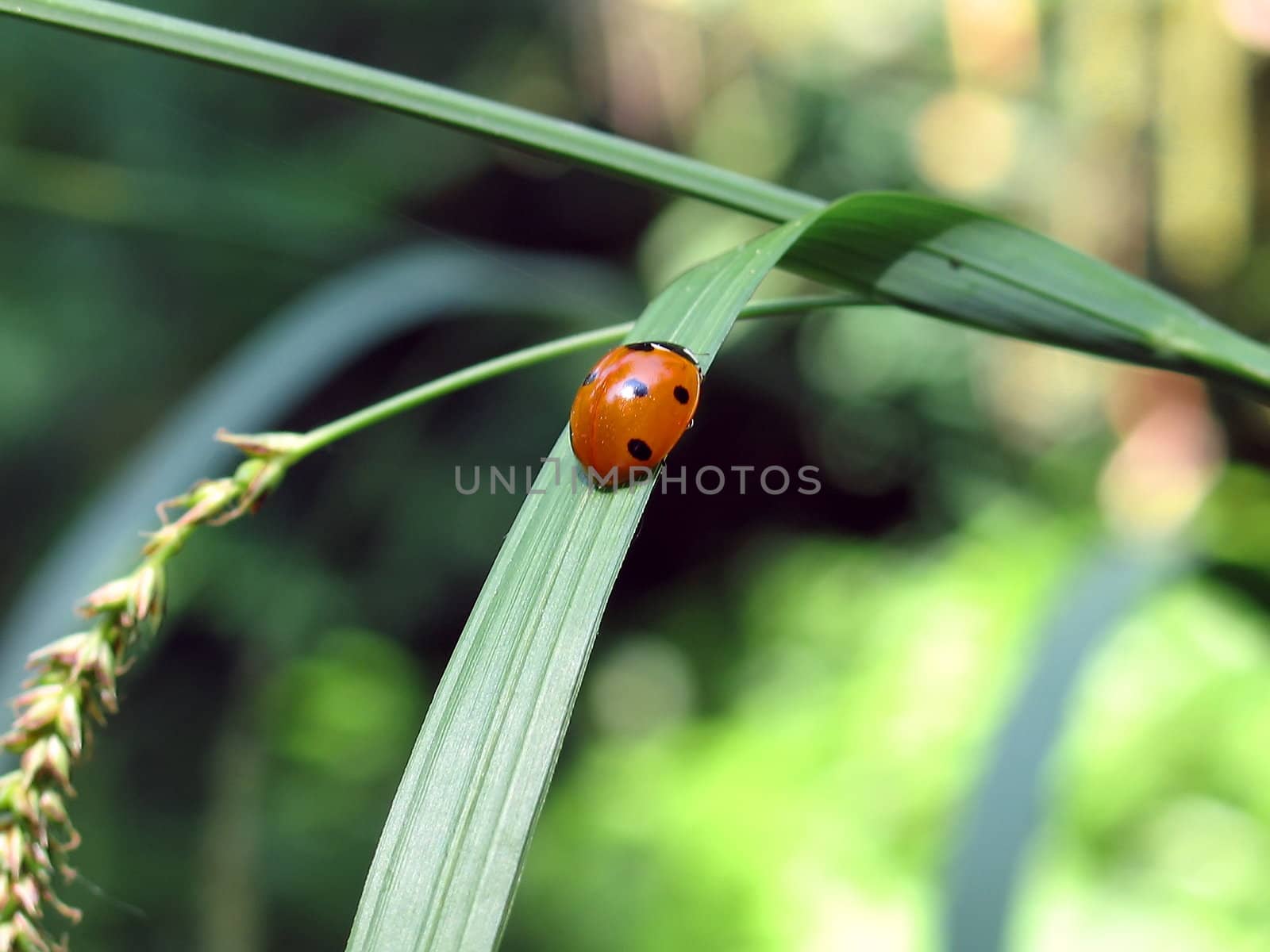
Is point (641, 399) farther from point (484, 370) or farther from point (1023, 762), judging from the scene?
point (1023, 762)

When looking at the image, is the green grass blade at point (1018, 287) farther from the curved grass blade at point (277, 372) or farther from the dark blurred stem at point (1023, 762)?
the curved grass blade at point (277, 372)

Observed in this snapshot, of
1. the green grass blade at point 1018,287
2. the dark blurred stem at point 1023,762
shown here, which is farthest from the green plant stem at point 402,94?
the dark blurred stem at point 1023,762

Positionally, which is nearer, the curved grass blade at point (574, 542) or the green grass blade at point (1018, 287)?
the curved grass blade at point (574, 542)

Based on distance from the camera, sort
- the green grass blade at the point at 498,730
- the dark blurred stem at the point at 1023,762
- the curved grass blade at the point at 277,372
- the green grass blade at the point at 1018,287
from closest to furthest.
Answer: the green grass blade at the point at 498,730 → the green grass blade at the point at 1018,287 → the dark blurred stem at the point at 1023,762 → the curved grass blade at the point at 277,372

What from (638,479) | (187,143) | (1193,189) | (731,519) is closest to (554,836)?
(731,519)

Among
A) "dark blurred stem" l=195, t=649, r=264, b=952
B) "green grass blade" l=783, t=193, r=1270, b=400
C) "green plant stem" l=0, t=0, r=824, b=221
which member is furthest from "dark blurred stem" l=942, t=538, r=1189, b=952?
"dark blurred stem" l=195, t=649, r=264, b=952

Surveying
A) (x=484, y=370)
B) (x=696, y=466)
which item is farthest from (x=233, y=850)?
(x=696, y=466)
